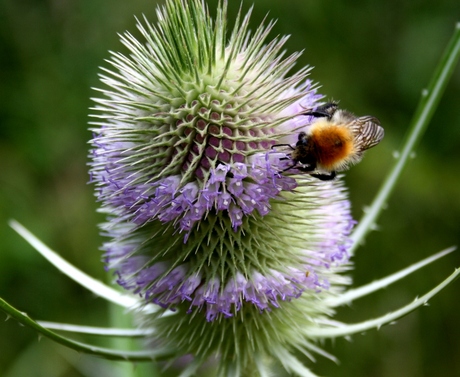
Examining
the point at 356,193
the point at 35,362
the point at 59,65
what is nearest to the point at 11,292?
the point at 35,362

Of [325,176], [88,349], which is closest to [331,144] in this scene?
[325,176]

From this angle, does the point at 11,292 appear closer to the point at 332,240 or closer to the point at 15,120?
the point at 15,120

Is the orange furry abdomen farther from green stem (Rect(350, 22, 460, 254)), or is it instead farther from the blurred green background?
the blurred green background

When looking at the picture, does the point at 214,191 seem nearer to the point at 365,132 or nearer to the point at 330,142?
the point at 330,142

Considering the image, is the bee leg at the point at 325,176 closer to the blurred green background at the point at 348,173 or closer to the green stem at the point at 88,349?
the green stem at the point at 88,349

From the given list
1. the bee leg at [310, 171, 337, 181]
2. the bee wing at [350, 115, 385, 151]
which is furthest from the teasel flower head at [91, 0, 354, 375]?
the bee wing at [350, 115, 385, 151]

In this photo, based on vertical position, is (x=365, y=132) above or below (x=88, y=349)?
above
